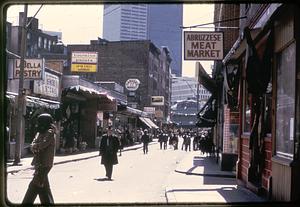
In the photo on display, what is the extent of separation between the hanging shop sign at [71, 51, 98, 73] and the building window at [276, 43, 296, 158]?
41.6 m

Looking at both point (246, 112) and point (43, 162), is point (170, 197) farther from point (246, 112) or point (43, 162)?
point (43, 162)

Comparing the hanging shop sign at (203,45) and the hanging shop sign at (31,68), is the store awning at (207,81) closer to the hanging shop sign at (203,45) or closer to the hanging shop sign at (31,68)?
the hanging shop sign at (31,68)

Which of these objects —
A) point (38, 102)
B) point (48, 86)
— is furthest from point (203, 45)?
point (48, 86)

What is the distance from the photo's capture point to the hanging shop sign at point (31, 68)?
75.2 feet

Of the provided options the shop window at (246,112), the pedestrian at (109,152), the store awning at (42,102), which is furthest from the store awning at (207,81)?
the shop window at (246,112)

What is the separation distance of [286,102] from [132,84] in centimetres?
6957

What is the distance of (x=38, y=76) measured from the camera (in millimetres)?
23062

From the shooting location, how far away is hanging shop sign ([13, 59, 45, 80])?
22906mm

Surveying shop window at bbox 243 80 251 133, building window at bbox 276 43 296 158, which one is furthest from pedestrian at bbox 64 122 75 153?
building window at bbox 276 43 296 158

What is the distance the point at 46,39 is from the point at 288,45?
65.6 metres

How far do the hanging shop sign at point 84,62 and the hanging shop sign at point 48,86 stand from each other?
65.6 ft

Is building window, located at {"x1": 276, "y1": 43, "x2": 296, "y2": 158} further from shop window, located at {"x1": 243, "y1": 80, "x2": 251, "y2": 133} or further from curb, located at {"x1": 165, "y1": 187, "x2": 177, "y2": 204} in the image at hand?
shop window, located at {"x1": 243, "y1": 80, "x2": 251, "y2": 133}

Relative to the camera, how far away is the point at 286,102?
9.58 metres

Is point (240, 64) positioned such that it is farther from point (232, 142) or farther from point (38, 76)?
point (38, 76)
